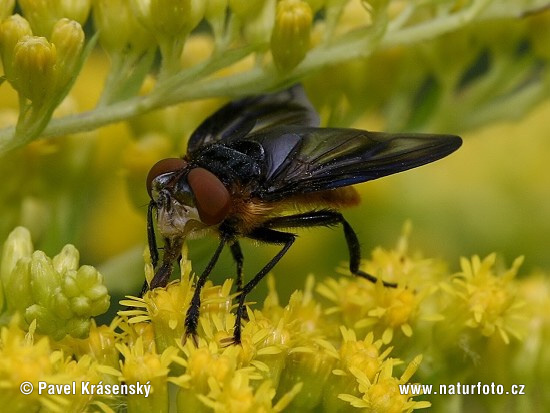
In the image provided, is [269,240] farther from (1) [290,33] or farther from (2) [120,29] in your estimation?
(2) [120,29]

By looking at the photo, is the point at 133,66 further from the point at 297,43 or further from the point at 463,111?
the point at 463,111

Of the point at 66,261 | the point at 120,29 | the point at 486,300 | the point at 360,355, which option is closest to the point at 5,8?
the point at 120,29

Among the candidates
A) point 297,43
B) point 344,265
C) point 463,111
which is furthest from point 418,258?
point 297,43

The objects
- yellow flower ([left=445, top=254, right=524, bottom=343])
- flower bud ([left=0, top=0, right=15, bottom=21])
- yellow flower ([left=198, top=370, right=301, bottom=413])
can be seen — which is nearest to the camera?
yellow flower ([left=198, top=370, right=301, bottom=413])

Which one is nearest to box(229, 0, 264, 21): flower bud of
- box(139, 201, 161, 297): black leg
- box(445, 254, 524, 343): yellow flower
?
box(139, 201, 161, 297): black leg

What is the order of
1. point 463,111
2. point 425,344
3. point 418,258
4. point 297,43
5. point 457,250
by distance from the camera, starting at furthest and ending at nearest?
point 457,250 < point 463,111 < point 418,258 < point 425,344 < point 297,43

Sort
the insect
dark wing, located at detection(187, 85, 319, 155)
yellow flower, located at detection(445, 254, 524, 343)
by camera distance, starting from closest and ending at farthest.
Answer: the insect → yellow flower, located at detection(445, 254, 524, 343) → dark wing, located at detection(187, 85, 319, 155)

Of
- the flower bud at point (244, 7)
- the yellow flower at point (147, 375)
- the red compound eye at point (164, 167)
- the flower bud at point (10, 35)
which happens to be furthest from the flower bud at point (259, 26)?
the yellow flower at point (147, 375)

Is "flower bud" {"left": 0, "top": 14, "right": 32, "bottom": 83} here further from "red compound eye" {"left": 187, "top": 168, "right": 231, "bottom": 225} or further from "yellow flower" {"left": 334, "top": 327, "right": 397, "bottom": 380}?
"yellow flower" {"left": 334, "top": 327, "right": 397, "bottom": 380}
